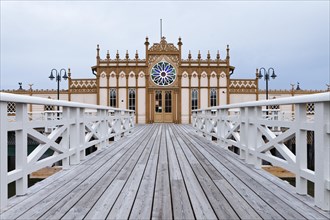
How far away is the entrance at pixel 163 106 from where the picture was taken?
779 inches

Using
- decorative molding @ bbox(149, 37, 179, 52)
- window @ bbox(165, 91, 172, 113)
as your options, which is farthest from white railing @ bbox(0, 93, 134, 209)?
decorative molding @ bbox(149, 37, 179, 52)

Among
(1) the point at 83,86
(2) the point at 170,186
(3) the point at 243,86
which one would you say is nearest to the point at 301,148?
(2) the point at 170,186

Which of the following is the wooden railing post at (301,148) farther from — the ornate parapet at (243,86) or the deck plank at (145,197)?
the ornate parapet at (243,86)

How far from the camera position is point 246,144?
448 cm

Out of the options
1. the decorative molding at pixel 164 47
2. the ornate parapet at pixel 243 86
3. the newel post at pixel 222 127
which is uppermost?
the decorative molding at pixel 164 47

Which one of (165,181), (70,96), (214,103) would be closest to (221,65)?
(214,103)

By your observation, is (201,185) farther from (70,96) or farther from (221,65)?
(70,96)

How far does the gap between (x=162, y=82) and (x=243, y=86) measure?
737 cm

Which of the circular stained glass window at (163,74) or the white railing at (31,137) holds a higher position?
the circular stained glass window at (163,74)

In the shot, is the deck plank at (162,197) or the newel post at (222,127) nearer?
the deck plank at (162,197)

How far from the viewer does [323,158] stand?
7.45ft

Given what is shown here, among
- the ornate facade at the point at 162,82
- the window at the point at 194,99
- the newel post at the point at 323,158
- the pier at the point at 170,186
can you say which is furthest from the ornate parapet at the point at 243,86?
the newel post at the point at 323,158

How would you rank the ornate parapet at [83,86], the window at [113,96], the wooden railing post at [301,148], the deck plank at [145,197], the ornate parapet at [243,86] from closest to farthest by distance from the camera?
the deck plank at [145,197] < the wooden railing post at [301,148] < the window at [113,96] < the ornate parapet at [243,86] < the ornate parapet at [83,86]

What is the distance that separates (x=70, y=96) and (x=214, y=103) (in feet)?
42.6
